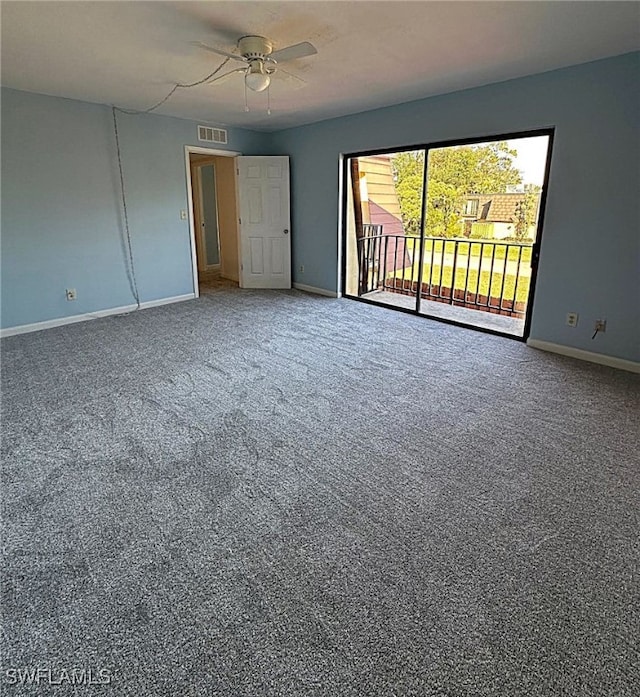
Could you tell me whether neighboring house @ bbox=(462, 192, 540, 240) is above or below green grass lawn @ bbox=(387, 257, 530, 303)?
above

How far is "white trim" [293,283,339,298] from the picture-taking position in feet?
19.5

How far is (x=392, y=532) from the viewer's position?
Answer: 1792mm

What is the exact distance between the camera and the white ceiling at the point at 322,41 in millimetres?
2398

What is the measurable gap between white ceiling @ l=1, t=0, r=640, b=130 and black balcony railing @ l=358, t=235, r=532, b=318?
195 cm

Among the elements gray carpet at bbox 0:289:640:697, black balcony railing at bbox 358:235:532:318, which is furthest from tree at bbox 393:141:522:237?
gray carpet at bbox 0:289:640:697

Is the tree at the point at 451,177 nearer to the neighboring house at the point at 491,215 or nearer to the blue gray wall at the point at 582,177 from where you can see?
the neighboring house at the point at 491,215

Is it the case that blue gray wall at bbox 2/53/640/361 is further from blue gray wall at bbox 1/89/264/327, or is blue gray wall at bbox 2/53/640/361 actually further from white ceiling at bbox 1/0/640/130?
white ceiling at bbox 1/0/640/130

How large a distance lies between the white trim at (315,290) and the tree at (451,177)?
1.49 m

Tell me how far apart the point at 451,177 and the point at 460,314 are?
1682 millimetres

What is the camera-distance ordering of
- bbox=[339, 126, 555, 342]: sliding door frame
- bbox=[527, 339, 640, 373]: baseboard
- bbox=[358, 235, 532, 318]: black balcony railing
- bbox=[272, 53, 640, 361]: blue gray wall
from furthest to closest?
bbox=[358, 235, 532, 318]: black balcony railing → bbox=[339, 126, 555, 342]: sliding door frame → bbox=[527, 339, 640, 373]: baseboard → bbox=[272, 53, 640, 361]: blue gray wall

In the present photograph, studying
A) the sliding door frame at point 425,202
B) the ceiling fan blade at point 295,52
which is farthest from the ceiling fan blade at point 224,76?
the sliding door frame at point 425,202

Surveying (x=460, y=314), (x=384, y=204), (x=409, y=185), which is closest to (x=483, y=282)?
(x=460, y=314)

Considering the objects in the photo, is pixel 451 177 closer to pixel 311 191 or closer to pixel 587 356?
pixel 311 191

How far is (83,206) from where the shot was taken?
15.3 feet
